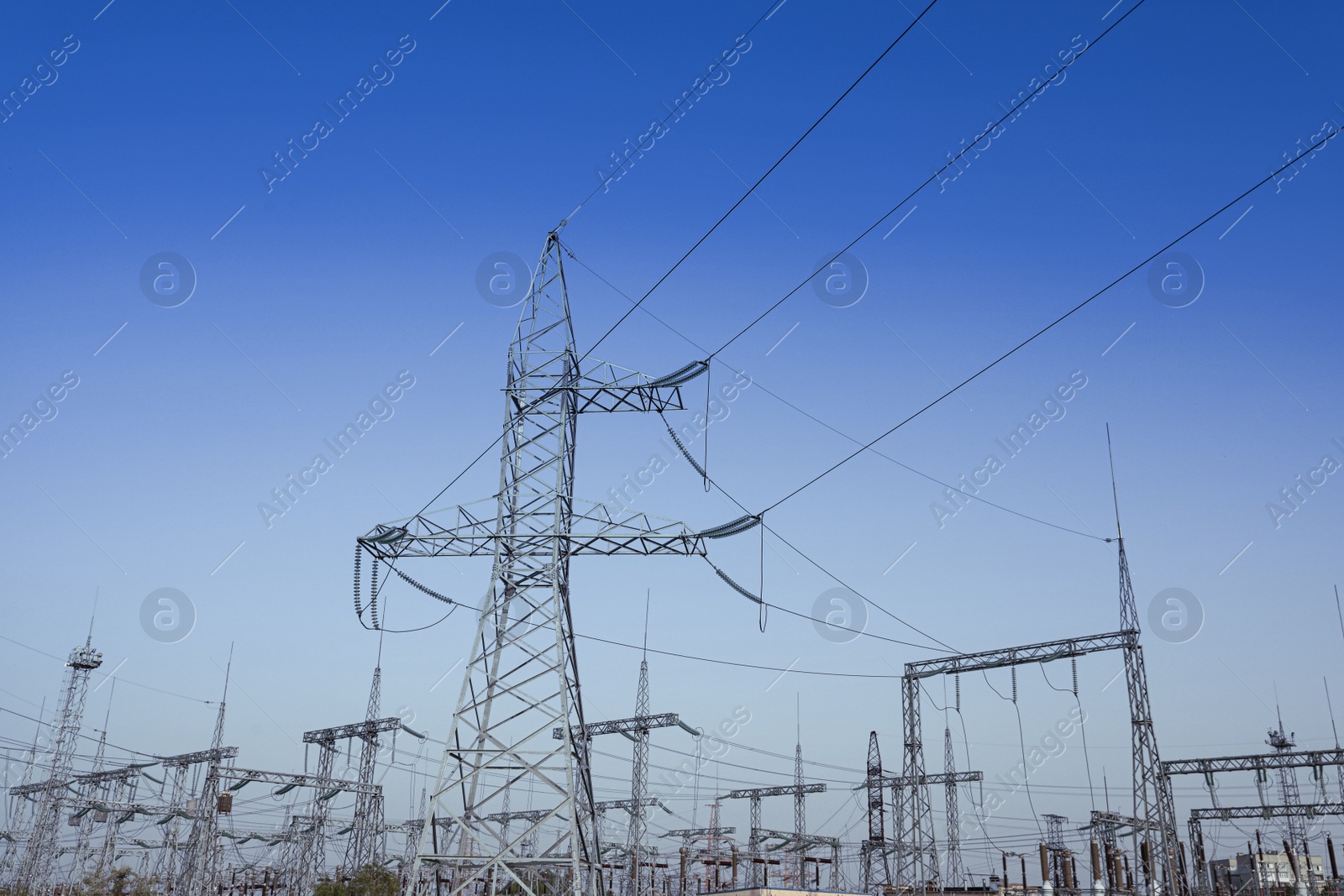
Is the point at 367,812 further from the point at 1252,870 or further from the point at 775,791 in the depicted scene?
the point at 1252,870

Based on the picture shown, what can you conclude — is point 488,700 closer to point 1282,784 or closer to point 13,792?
point 1282,784

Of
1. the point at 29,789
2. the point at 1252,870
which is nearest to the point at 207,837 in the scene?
the point at 29,789

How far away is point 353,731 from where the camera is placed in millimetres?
62750

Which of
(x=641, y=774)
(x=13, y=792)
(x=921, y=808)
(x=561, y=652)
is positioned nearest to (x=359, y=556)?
(x=561, y=652)

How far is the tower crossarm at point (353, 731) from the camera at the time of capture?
202 feet

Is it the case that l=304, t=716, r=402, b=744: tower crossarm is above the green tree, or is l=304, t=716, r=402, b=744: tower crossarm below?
above

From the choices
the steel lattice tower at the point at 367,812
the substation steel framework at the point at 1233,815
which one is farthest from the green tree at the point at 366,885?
the substation steel framework at the point at 1233,815

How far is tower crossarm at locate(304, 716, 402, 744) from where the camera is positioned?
202ft

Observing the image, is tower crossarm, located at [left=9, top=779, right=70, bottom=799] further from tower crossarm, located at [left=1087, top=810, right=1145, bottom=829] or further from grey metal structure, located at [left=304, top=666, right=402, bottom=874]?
tower crossarm, located at [left=1087, top=810, right=1145, bottom=829]

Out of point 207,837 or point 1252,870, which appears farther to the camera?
point 1252,870

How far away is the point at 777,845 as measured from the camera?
82688mm

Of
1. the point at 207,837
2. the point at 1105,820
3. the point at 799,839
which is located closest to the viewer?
the point at 207,837

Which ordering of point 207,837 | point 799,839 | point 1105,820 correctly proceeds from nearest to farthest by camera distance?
point 207,837
point 1105,820
point 799,839

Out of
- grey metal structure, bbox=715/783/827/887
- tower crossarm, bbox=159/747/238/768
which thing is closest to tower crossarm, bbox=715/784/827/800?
grey metal structure, bbox=715/783/827/887
